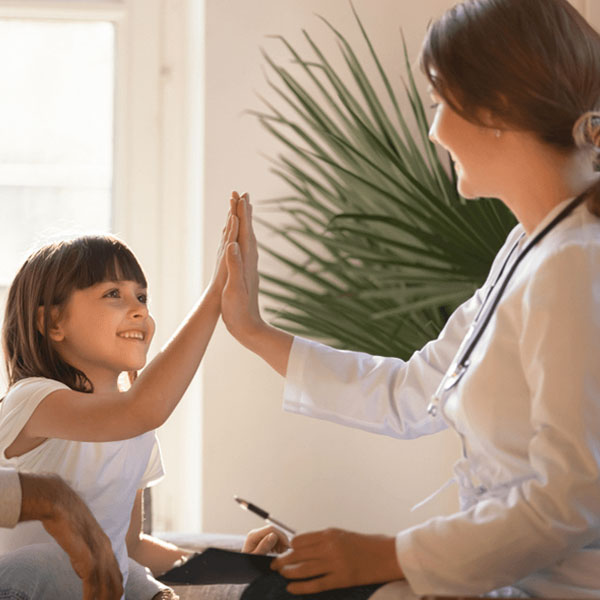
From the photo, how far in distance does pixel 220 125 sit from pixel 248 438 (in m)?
0.92

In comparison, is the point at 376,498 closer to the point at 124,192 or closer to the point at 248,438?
the point at 248,438

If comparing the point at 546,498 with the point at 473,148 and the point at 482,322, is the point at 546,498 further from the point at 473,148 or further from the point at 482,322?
the point at 473,148

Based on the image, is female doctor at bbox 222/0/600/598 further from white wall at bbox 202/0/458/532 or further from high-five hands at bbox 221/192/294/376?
white wall at bbox 202/0/458/532

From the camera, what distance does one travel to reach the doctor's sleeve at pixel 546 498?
96 centimetres

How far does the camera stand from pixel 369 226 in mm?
2354

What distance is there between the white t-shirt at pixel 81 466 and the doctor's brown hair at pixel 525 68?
2.68ft

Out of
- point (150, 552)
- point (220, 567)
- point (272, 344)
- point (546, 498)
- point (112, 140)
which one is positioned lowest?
point (150, 552)

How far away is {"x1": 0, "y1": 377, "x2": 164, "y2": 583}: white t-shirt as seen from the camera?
4.88 feet

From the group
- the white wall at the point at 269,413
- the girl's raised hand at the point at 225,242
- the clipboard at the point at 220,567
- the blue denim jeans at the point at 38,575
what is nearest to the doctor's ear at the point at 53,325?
the girl's raised hand at the point at 225,242

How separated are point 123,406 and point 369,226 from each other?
1.07 meters

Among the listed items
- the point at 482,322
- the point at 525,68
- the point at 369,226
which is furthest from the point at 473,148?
the point at 369,226

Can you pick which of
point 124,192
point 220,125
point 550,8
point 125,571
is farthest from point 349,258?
point 550,8

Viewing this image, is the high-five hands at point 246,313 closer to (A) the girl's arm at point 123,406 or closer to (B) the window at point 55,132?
(A) the girl's arm at point 123,406

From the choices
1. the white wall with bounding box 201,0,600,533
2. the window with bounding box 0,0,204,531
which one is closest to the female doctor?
the white wall with bounding box 201,0,600,533
